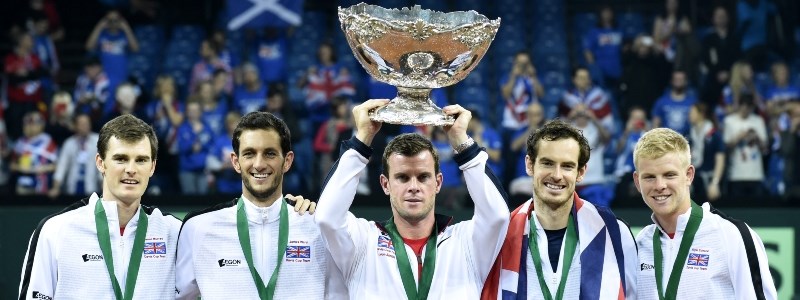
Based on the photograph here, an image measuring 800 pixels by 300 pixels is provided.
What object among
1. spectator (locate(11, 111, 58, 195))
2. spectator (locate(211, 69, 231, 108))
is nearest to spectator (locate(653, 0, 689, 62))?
spectator (locate(211, 69, 231, 108))

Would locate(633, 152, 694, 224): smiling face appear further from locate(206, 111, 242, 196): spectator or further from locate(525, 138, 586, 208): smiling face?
locate(206, 111, 242, 196): spectator

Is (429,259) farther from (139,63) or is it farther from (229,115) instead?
(139,63)

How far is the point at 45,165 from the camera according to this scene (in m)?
12.6

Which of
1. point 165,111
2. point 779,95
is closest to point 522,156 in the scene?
point 779,95

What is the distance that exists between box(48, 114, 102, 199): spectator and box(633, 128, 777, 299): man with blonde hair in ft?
25.9

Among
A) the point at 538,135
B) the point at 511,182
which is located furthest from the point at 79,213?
the point at 511,182

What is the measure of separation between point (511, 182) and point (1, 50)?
7295 mm

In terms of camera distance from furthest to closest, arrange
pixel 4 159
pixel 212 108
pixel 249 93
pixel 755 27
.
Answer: pixel 755 27 → pixel 249 93 → pixel 4 159 → pixel 212 108

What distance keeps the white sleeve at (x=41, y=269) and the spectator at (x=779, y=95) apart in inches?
355

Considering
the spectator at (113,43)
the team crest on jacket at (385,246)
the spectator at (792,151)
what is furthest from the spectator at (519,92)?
the team crest on jacket at (385,246)

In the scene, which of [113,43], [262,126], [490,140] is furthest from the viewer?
[113,43]

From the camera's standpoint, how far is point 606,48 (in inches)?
554

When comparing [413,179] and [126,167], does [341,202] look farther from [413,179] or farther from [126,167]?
[126,167]

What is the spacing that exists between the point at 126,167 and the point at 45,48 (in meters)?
9.66
